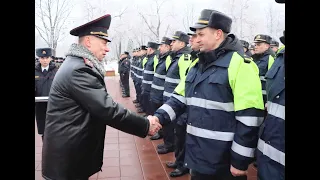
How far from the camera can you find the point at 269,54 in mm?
6680

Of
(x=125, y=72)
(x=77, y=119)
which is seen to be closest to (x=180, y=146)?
(x=77, y=119)

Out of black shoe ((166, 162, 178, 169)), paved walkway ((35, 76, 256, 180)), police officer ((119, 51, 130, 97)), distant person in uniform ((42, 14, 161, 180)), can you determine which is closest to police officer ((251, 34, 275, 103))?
paved walkway ((35, 76, 256, 180))

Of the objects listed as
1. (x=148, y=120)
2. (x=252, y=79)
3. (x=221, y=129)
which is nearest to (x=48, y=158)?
(x=148, y=120)

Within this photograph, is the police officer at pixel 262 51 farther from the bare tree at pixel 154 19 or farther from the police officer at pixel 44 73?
the bare tree at pixel 154 19

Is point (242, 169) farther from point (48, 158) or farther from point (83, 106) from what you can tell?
point (48, 158)

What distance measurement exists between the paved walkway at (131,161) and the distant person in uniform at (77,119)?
2011mm

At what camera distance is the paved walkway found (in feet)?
14.6

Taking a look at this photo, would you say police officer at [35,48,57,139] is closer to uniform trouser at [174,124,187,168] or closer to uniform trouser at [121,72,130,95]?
uniform trouser at [174,124,187,168]

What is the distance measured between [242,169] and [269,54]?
5.00m

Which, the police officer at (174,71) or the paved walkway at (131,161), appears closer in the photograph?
the paved walkway at (131,161)

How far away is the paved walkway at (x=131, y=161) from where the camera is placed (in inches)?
175

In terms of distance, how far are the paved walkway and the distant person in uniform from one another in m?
2.01

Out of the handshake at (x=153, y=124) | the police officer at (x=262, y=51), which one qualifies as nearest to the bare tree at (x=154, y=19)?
the police officer at (x=262, y=51)
